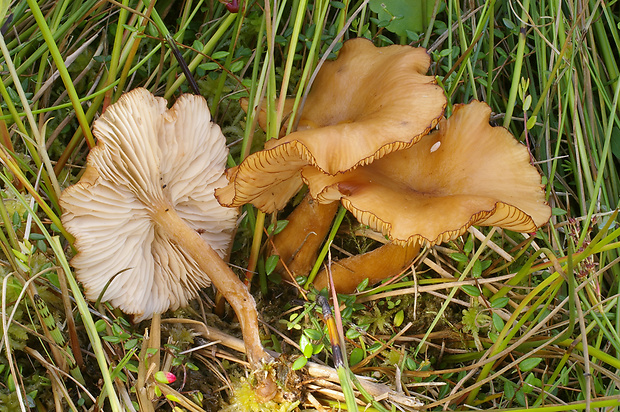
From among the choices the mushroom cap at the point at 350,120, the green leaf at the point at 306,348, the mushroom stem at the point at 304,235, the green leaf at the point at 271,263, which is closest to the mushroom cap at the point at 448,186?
the mushroom cap at the point at 350,120

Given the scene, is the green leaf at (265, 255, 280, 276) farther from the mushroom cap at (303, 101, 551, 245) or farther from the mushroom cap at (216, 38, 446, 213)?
the mushroom cap at (303, 101, 551, 245)

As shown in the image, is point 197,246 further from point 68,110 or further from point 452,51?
point 452,51

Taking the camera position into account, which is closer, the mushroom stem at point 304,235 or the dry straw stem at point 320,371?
the dry straw stem at point 320,371

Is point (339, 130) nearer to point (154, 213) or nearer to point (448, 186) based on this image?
point (448, 186)

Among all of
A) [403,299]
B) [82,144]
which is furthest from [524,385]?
[82,144]

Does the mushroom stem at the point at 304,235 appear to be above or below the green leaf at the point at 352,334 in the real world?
above

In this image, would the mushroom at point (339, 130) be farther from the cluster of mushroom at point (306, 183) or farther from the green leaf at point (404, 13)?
the green leaf at point (404, 13)
